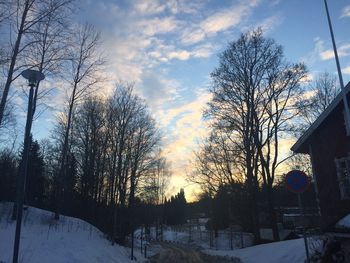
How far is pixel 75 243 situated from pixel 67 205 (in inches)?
976

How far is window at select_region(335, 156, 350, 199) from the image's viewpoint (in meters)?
18.1

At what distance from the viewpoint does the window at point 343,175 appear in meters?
18.1

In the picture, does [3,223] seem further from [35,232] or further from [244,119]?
[244,119]

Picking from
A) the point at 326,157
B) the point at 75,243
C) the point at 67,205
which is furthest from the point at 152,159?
the point at 326,157

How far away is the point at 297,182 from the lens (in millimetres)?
11727

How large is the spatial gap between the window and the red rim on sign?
7.37m

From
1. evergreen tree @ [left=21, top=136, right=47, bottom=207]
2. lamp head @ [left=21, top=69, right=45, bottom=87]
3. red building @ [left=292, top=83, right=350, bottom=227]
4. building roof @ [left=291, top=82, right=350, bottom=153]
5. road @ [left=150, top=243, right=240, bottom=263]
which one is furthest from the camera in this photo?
evergreen tree @ [left=21, top=136, right=47, bottom=207]

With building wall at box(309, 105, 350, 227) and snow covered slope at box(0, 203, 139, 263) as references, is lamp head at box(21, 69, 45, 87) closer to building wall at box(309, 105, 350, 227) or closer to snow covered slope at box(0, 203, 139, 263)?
snow covered slope at box(0, 203, 139, 263)

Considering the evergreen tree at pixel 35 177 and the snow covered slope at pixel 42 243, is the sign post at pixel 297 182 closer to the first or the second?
the snow covered slope at pixel 42 243

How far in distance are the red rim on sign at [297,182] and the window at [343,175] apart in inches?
290

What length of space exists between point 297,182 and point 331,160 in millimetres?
8300

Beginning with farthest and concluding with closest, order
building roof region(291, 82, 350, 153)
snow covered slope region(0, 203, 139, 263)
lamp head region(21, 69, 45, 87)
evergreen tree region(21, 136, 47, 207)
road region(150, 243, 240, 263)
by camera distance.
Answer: evergreen tree region(21, 136, 47, 207) < road region(150, 243, 240, 263) < building roof region(291, 82, 350, 153) < snow covered slope region(0, 203, 139, 263) < lamp head region(21, 69, 45, 87)

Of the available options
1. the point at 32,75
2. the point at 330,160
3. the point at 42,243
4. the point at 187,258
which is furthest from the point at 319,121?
the point at 187,258

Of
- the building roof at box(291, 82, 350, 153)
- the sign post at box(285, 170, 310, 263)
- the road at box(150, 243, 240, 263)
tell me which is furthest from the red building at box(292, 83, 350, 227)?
the road at box(150, 243, 240, 263)
